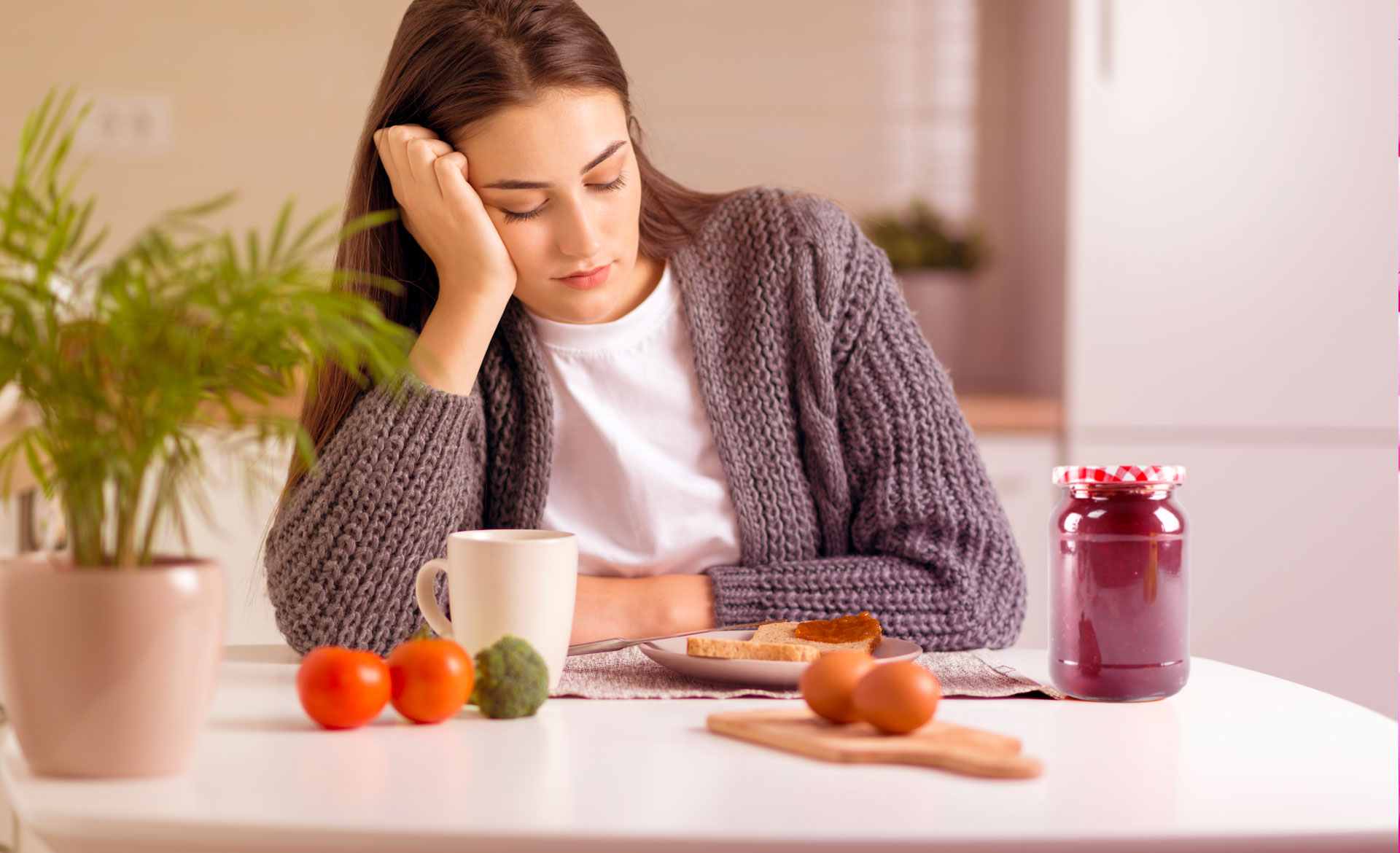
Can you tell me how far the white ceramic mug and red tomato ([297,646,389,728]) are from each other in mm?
114

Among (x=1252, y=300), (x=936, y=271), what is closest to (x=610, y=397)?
(x=936, y=271)

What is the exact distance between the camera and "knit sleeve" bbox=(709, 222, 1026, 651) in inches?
44.4

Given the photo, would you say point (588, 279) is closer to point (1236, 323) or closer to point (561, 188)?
point (561, 188)

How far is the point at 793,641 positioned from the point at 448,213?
1.87 ft

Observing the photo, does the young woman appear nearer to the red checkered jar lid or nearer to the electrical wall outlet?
the red checkered jar lid

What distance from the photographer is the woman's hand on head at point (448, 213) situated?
3.99 feet

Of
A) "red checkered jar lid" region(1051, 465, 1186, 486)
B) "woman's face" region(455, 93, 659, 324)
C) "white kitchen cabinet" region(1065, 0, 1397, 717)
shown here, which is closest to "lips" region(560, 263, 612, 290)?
"woman's face" region(455, 93, 659, 324)

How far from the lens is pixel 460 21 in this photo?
1243 millimetres

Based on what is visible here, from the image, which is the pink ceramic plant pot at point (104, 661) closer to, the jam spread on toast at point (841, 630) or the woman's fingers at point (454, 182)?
the jam spread on toast at point (841, 630)

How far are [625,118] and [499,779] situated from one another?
856 millimetres

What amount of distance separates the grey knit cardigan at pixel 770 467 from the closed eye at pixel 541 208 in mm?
162

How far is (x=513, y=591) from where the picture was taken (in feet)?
2.72

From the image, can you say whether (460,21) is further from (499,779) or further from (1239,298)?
(1239,298)

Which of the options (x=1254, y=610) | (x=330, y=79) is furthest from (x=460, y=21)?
(x=1254, y=610)
